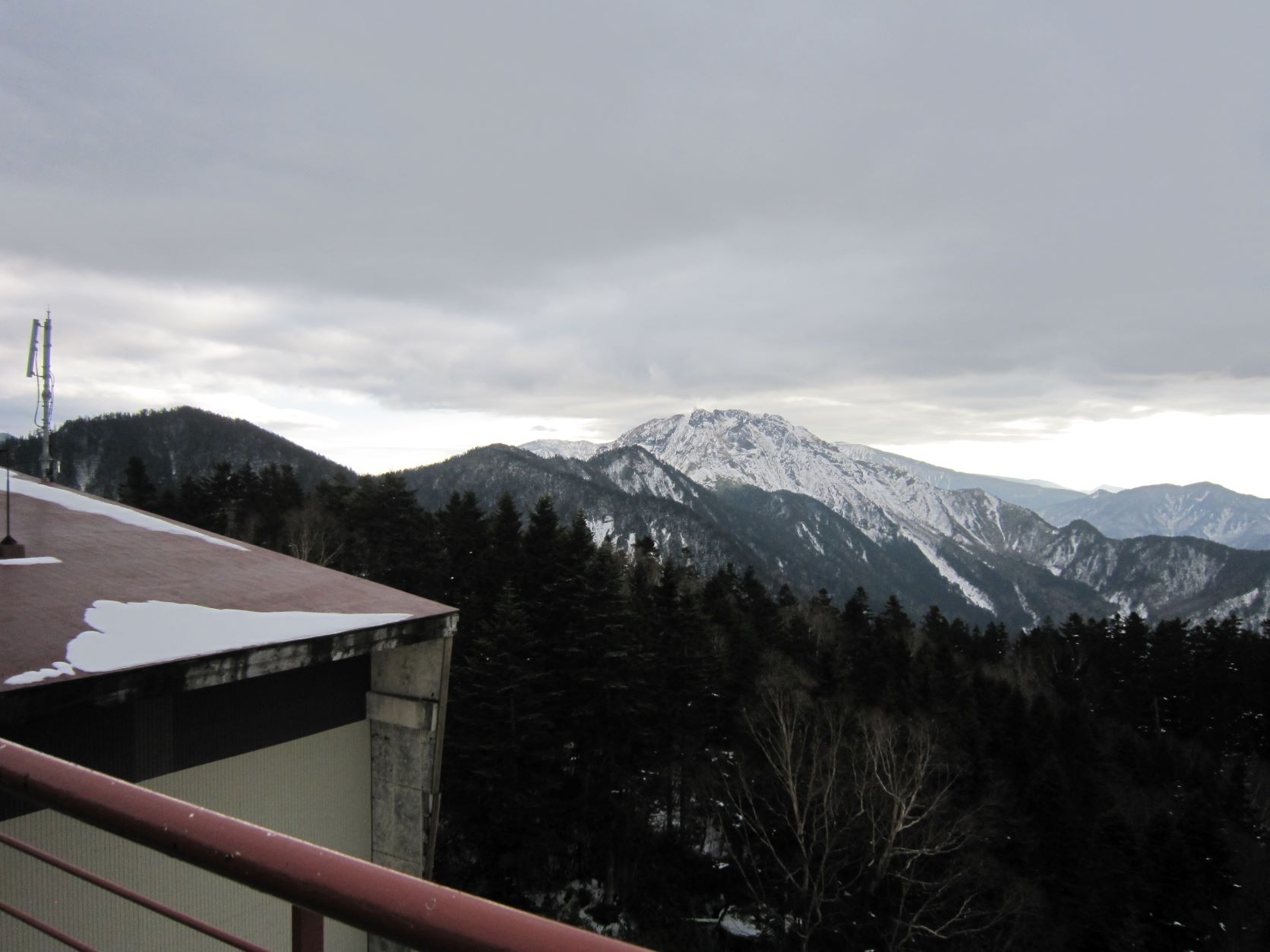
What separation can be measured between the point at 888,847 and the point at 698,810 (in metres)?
11.5

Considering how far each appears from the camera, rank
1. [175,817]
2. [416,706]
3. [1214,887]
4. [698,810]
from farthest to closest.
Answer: [698,810]
[1214,887]
[416,706]
[175,817]

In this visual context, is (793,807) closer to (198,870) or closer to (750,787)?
(750,787)

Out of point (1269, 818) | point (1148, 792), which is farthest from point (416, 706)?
point (1269, 818)

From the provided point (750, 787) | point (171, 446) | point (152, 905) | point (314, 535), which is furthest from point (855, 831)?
point (171, 446)

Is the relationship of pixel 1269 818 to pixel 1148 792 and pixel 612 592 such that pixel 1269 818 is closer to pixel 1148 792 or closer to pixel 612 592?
pixel 1148 792

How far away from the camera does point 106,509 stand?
7.30m

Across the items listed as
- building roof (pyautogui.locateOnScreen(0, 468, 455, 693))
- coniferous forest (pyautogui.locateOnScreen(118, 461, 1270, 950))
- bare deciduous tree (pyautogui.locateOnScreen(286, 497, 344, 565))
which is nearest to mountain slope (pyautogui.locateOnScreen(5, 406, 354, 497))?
bare deciduous tree (pyautogui.locateOnScreen(286, 497, 344, 565))

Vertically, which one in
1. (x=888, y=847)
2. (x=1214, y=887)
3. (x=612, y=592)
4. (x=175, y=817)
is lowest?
(x=1214, y=887)

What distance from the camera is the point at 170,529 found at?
7.11m

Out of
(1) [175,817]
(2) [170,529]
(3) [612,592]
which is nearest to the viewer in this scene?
(1) [175,817]

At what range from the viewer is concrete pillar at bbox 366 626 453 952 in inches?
243

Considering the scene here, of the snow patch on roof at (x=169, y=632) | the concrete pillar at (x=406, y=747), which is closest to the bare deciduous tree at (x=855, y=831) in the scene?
the concrete pillar at (x=406, y=747)

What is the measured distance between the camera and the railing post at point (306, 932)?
133 cm

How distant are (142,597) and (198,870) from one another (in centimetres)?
193
